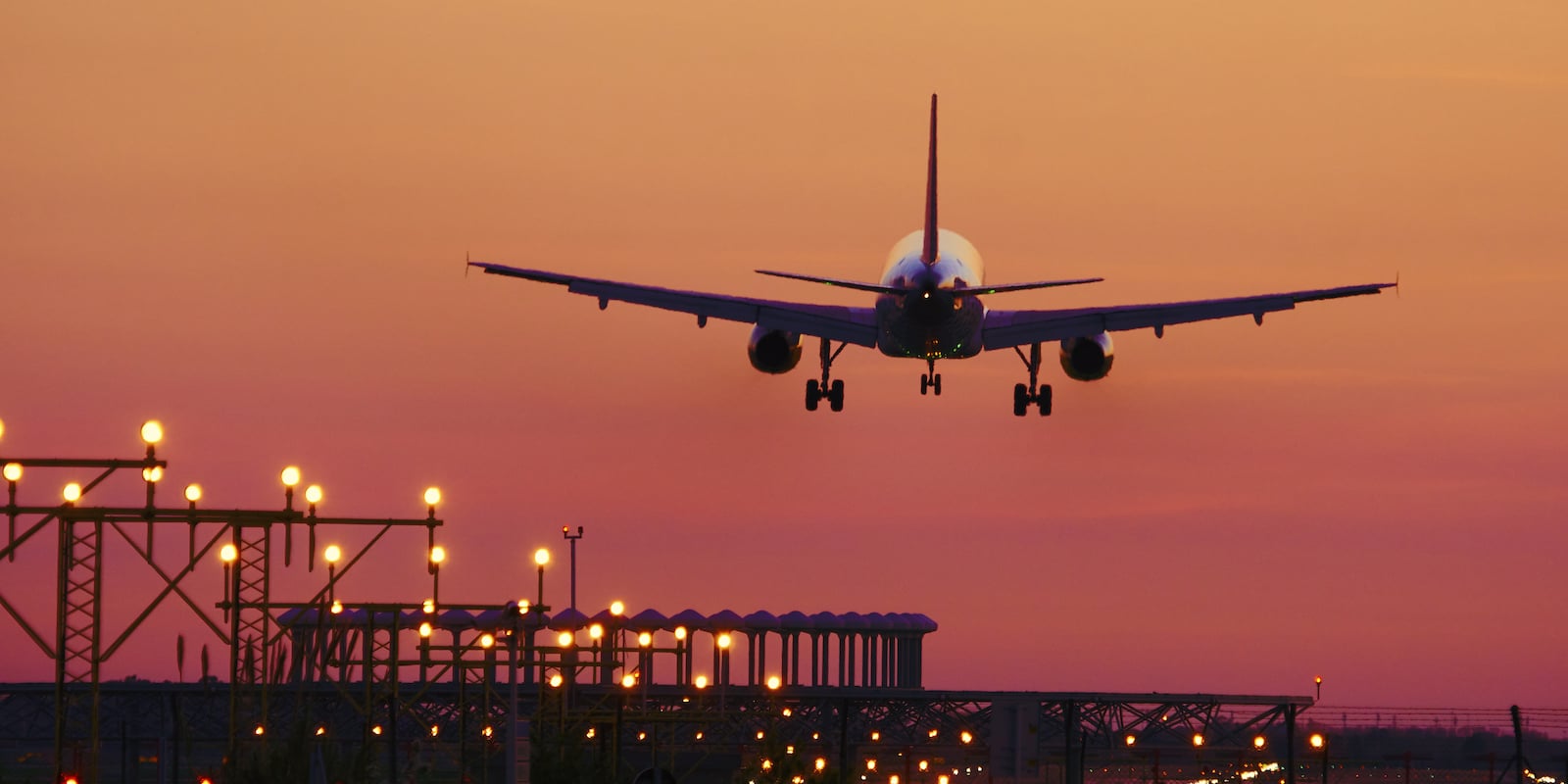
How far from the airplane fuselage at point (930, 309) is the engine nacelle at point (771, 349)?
500cm

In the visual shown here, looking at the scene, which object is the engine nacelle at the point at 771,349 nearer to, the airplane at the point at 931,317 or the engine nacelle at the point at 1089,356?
the airplane at the point at 931,317

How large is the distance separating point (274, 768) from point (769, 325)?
30.7m

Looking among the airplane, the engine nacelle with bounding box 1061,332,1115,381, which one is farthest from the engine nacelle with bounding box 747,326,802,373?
the engine nacelle with bounding box 1061,332,1115,381

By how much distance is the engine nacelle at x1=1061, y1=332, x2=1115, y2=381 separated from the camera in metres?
76.6

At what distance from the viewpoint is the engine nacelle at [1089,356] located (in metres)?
76.6

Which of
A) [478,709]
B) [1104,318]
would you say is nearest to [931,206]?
[1104,318]

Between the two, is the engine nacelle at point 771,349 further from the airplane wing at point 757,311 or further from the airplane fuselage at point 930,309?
the airplane fuselage at point 930,309

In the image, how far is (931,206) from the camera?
256 ft

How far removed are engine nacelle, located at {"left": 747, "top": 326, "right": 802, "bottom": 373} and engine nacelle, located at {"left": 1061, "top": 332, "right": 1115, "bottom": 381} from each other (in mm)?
9267

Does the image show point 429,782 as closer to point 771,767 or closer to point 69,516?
point 771,767

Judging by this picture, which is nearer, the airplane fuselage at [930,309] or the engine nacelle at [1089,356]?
the airplane fuselage at [930,309]

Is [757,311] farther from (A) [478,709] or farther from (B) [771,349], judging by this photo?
(A) [478,709]

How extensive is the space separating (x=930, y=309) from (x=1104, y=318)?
10.5 metres

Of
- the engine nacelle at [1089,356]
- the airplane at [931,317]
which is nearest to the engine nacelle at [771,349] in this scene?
the airplane at [931,317]
